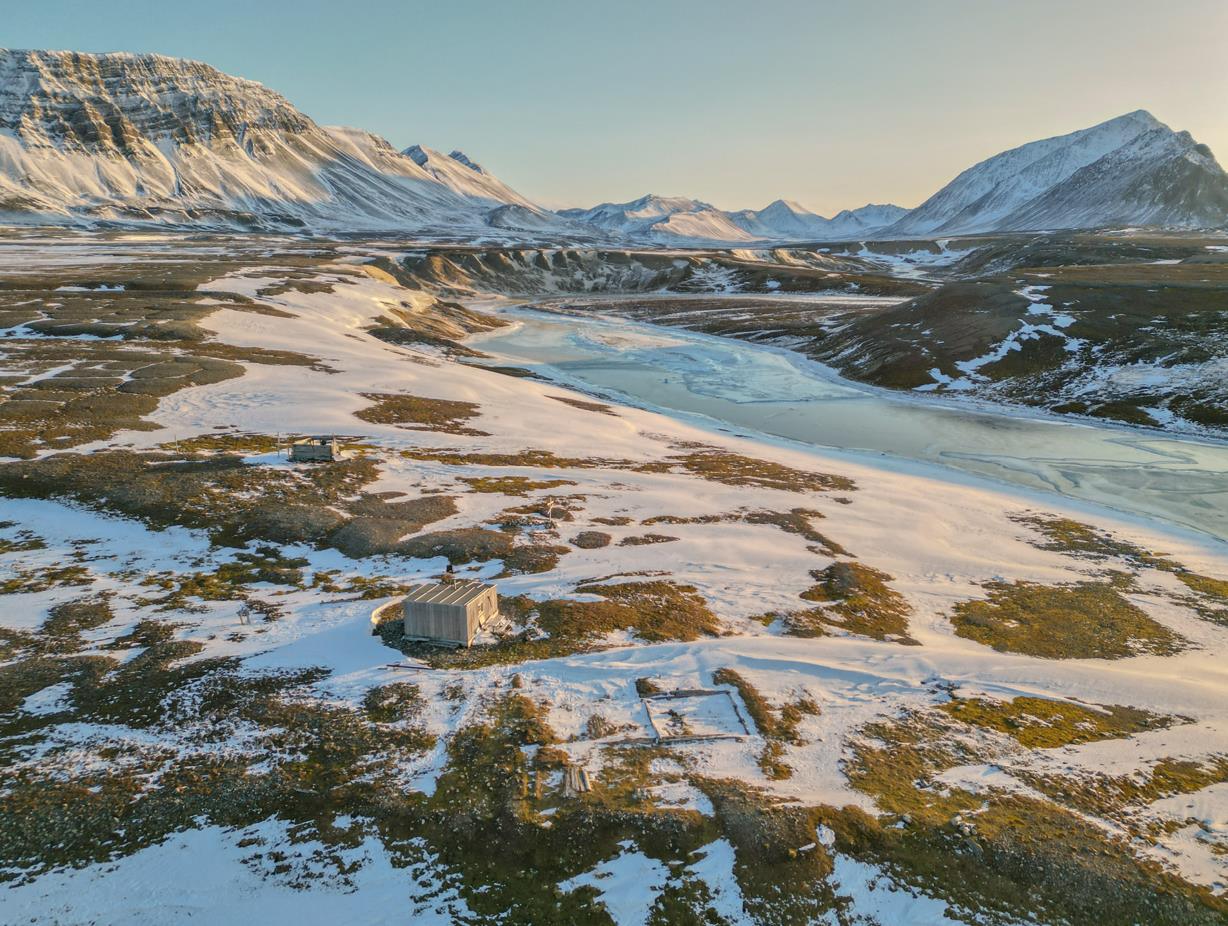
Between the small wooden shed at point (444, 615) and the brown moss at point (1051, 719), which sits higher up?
the small wooden shed at point (444, 615)

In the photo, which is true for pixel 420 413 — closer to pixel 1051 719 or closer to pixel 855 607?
pixel 855 607

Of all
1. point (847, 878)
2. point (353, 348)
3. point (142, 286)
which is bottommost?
point (847, 878)

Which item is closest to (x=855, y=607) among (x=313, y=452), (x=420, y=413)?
(x=313, y=452)

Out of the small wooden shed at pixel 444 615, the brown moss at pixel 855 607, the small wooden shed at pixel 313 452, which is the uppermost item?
Result: the small wooden shed at pixel 313 452

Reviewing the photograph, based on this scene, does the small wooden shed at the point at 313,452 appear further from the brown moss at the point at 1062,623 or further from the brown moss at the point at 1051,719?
the brown moss at the point at 1062,623

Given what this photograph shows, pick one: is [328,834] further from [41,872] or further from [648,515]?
[648,515]

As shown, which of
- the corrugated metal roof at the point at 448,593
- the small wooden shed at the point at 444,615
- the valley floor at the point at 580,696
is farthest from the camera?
the corrugated metal roof at the point at 448,593

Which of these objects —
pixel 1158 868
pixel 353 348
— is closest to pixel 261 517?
pixel 1158 868

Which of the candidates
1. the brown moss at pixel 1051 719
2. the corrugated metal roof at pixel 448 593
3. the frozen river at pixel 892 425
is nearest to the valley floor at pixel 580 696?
the brown moss at pixel 1051 719
